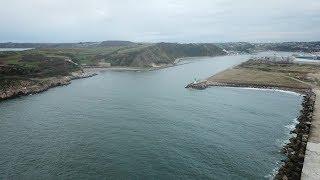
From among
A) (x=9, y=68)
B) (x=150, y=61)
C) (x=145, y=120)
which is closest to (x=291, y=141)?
(x=145, y=120)

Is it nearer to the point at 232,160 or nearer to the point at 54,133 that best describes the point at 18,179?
the point at 54,133

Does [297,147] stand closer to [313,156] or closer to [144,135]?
[313,156]

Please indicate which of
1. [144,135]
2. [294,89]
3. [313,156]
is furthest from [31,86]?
[313,156]

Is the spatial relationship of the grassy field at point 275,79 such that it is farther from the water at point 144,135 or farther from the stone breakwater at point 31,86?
the stone breakwater at point 31,86

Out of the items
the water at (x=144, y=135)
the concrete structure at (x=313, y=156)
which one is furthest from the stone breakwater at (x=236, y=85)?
the concrete structure at (x=313, y=156)

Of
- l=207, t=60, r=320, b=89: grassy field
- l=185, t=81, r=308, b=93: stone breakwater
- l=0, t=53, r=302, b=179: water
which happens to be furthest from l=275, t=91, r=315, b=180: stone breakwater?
l=207, t=60, r=320, b=89: grassy field

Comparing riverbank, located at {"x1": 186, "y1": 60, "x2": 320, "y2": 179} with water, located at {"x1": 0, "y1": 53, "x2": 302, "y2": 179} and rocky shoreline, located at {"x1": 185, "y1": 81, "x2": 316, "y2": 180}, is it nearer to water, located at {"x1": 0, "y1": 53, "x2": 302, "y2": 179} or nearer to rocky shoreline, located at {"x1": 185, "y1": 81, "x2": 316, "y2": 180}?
rocky shoreline, located at {"x1": 185, "y1": 81, "x2": 316, "y2": 180}
